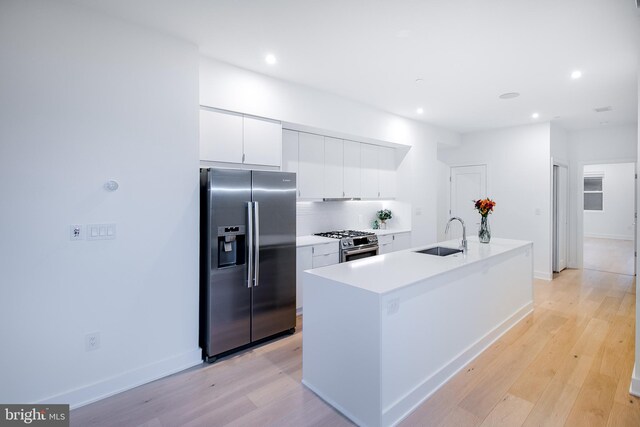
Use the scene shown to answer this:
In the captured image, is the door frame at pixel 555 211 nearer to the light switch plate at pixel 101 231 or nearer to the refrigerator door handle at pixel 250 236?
the refrigerator door handle at pixel 250 236

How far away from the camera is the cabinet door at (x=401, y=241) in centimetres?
506

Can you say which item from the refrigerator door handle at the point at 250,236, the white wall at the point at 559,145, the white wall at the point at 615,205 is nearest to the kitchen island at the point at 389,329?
the refrigerator door handle at the point at 250,236

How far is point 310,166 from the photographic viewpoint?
425 cm

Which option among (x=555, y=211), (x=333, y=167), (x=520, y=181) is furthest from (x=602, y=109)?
(x=333, y=167)

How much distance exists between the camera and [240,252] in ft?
9.73

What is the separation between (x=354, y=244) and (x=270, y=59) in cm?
242

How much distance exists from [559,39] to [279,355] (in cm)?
357

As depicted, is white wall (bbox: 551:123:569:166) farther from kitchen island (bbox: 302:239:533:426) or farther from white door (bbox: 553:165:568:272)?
kitchen island (bbox: 302:239:533:426)

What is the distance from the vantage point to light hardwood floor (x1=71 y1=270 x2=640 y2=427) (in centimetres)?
208

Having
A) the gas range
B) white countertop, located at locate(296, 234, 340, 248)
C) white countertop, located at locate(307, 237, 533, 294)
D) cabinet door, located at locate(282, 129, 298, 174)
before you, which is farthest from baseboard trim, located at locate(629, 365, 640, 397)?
cabinet door, located at locate(282, 129, 298, 174)

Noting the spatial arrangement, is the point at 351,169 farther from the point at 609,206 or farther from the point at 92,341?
the point at 609,206

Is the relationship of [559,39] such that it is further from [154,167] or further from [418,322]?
[154,167]

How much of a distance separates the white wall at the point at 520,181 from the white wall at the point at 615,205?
21.4ft

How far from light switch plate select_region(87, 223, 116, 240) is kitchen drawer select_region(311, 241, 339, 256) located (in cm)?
207
